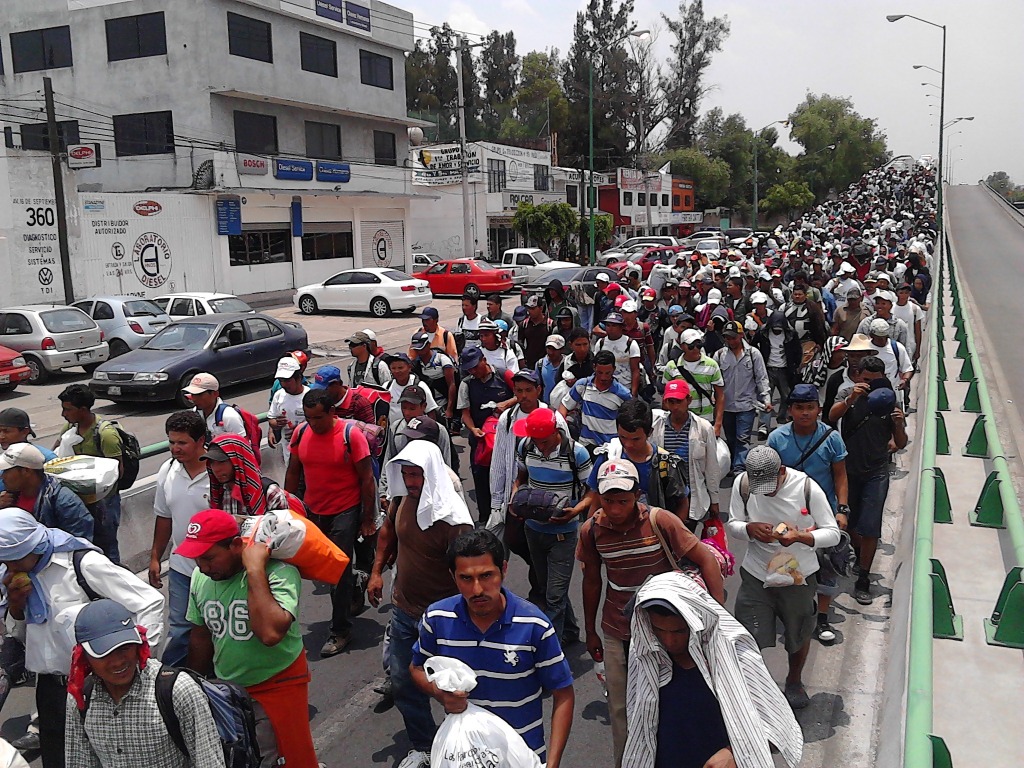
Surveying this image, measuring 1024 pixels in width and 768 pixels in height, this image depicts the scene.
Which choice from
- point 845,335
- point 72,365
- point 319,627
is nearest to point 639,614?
point 319,627

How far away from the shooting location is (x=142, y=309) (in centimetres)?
1883

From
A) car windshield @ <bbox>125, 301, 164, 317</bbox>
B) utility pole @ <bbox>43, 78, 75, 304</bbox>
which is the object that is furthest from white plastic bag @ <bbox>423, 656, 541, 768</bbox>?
utility pole @ <bbox>43, 78, 75, 304</bbox>

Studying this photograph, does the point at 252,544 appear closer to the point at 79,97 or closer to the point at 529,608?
the point at 529,608

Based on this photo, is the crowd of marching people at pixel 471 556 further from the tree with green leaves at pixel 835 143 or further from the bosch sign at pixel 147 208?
the tree with green leaves at pixel 835 143

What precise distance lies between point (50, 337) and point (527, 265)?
18501 millimetres

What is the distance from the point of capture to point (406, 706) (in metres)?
4.08

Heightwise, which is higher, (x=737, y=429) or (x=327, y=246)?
(x=327, y=246)

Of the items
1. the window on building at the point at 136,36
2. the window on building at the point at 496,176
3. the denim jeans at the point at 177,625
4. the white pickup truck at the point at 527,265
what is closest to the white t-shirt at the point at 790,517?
the denim jeans at the point at 177,625

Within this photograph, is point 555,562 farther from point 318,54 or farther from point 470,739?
point 318,54

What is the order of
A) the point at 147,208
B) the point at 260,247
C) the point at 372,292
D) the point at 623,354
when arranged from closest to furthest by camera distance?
the point at 623,354 < the point at 372,292 < the point at 147,208 < the point at 260,247

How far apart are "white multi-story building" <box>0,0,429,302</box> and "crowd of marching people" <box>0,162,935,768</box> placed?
73.0ft

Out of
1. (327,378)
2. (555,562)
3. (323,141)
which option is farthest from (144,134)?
(555,562)

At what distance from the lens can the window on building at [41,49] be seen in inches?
1305

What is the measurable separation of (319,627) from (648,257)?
28.4 metres
